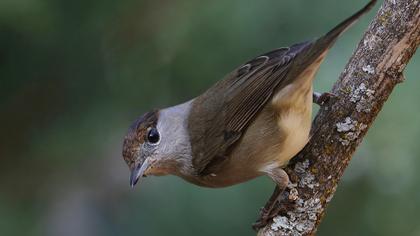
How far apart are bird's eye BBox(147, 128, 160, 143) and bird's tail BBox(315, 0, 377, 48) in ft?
3.94

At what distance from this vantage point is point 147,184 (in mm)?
5070

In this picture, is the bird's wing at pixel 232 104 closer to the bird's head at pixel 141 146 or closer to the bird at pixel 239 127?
the bird at pixel 239 127

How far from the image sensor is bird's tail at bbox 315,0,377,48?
3.72 meters

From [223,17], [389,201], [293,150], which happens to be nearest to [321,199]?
[293,150]

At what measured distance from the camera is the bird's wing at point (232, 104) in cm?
443

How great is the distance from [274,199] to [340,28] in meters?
0.97

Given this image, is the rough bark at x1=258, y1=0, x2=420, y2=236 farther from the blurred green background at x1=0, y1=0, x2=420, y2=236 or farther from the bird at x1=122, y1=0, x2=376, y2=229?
the blurred green background at x1=0, y1=0, x2=420, y2=236

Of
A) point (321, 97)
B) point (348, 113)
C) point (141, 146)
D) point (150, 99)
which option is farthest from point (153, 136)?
point (348, 113)

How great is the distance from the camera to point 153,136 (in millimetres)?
4754

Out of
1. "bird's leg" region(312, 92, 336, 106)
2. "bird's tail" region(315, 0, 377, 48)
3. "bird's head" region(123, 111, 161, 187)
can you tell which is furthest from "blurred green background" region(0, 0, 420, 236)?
"bird's tail" region(315, 0, 377, 48)

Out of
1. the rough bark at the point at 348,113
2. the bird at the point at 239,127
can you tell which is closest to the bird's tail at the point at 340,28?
the bird at the point at 239,127

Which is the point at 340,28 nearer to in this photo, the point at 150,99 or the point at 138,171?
the point at 138,171

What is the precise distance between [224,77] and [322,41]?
89 cm

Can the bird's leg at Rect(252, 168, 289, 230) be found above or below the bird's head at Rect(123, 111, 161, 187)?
below
